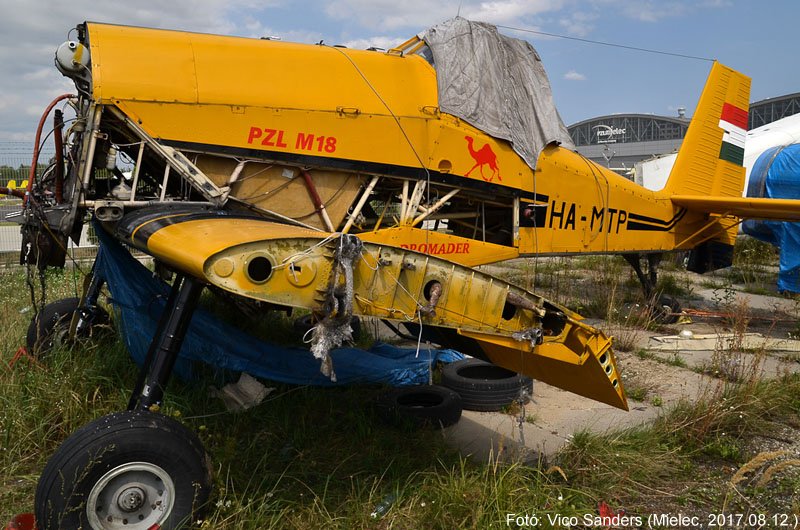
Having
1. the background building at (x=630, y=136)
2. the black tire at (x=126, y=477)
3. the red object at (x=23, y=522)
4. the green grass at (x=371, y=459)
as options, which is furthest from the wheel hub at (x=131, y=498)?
the background building at (x=630, y=136)

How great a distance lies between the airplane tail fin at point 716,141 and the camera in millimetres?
8664

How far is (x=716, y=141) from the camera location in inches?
356

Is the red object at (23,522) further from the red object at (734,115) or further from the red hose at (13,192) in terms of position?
the red object at (734,115)

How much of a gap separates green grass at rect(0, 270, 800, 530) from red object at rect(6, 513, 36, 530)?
323 mm

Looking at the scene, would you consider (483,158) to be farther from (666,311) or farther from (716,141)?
(716,141)

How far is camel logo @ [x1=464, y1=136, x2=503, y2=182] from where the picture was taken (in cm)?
526

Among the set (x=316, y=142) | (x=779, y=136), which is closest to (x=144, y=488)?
(x=316, y=142)

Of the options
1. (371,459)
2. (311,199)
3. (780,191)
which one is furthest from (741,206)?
(371,459)

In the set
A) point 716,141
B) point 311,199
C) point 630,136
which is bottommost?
point 311,199

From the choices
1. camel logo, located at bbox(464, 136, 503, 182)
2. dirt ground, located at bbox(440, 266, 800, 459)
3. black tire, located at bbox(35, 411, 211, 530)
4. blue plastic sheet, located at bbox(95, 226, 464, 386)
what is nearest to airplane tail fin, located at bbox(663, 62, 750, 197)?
dirt ground, located at bbox(440, 266, 800, 459)

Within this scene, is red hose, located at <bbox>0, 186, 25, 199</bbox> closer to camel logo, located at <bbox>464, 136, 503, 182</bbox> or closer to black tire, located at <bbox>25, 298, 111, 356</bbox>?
black tire, located at <bbox>25, 298, 111, 356</bbox>

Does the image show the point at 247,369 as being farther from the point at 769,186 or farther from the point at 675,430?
the point at 769,186

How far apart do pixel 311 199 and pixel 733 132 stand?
24.0 feet

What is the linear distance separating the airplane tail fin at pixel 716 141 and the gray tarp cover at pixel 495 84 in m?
3.42
